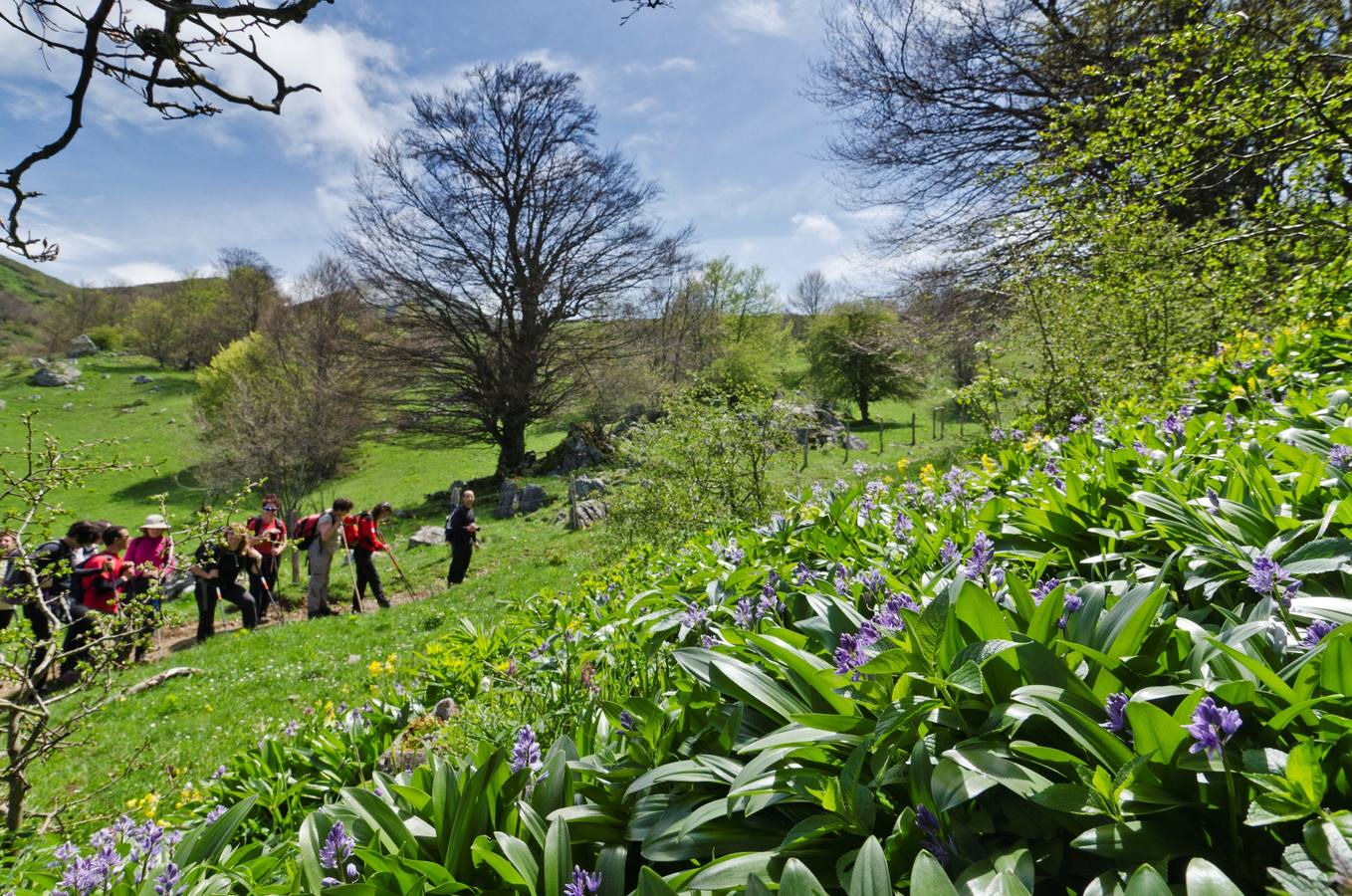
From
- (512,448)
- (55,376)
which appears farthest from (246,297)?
(512,448)

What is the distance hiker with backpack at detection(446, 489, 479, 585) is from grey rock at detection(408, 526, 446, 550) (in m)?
5.25

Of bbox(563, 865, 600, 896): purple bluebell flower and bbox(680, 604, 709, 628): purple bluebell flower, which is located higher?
bbox(680, 604, 709, 628): purple bluebell flower

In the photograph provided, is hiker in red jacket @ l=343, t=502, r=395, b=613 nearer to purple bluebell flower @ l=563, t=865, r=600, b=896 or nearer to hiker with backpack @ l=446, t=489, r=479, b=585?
hiker with backpack @ l=446, t=489, r=479, b=585

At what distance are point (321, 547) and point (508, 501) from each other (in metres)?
10.8

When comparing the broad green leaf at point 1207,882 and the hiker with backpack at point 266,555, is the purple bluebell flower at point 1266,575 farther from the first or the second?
the hiker with backpack at point 266,555

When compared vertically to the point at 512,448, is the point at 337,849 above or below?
above

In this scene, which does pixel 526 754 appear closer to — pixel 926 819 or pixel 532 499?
pixel 926 819

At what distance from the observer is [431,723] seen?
3.29 m

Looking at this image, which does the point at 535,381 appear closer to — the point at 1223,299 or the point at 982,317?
the point at 982,317

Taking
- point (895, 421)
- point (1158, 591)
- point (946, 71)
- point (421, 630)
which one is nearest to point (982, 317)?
point (946, 71)

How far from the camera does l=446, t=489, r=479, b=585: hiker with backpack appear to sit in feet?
40.8

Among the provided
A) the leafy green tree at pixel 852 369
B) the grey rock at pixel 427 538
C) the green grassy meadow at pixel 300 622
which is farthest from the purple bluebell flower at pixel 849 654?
the leafy green tree at pixel 852 369

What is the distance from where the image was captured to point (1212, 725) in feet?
3.37

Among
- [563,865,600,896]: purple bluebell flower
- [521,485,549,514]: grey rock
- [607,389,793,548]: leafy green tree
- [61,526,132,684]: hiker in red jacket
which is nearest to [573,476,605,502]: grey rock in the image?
[521,485,549,514]: grey rock
